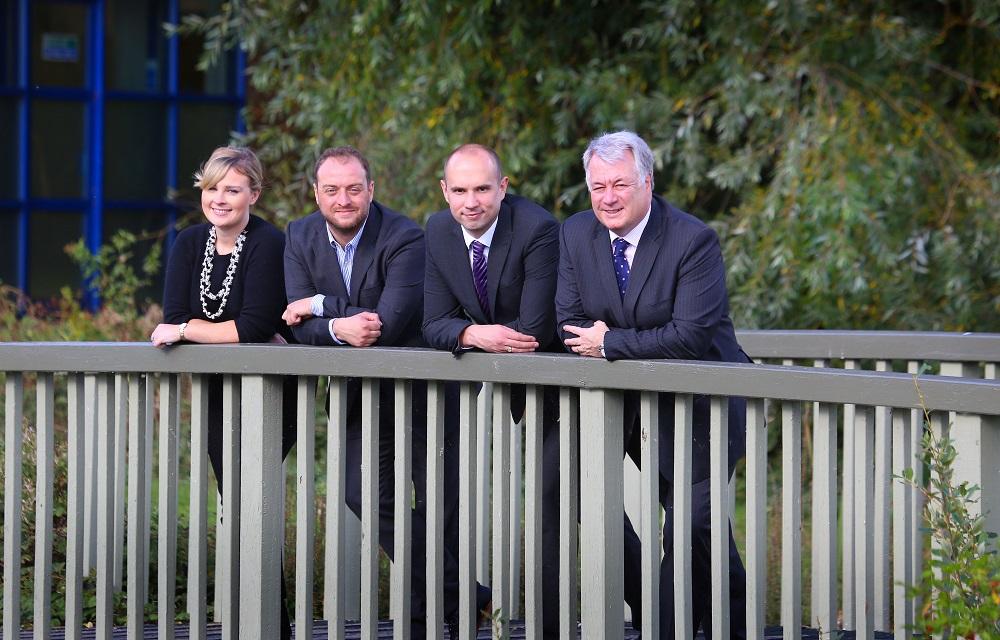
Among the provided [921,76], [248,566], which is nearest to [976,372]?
[248,566]

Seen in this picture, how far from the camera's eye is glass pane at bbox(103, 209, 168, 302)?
1248 cm

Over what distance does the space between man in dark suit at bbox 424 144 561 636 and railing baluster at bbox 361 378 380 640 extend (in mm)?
286

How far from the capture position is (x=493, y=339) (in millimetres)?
4758

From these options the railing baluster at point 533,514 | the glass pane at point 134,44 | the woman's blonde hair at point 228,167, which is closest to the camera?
the railing baluster at point 533,514

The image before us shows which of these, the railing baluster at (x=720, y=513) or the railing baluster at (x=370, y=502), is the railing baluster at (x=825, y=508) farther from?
the railing baluster at (x=370, y=502)

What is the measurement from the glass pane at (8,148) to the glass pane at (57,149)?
142 millimetres

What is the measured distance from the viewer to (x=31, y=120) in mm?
12195

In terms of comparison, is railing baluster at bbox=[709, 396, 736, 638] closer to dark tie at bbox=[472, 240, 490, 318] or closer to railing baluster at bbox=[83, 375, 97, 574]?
dark tie at bbox=[472, 240, 490, 318]

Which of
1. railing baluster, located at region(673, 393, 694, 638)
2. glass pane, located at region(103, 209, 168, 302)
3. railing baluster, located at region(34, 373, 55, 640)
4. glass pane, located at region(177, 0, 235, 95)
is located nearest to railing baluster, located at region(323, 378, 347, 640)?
railing baluster, located at region(34, 373, 55, 640)

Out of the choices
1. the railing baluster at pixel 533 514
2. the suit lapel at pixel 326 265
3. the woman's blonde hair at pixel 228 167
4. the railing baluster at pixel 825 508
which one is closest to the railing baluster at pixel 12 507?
the woman's blonde hair at pixel 228 167

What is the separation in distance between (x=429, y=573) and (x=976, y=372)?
221 centimetres

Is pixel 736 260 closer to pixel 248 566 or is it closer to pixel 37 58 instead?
pixel 248 566

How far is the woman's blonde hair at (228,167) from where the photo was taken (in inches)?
208

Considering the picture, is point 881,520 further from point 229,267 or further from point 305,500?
point 229,267
